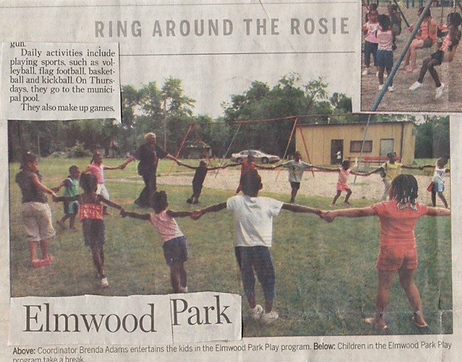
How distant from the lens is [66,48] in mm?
1163

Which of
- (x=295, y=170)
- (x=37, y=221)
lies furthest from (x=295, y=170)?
(x=37, y=221)

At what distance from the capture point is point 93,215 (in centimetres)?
119

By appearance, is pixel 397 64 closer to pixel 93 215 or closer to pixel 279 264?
pixel 279 264

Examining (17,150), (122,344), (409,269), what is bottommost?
(122,344)

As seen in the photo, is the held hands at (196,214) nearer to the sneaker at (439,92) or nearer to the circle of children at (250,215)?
the circle of children at (250,215)

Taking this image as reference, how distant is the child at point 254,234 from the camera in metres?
1.18

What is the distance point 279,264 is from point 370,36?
46 centimetres

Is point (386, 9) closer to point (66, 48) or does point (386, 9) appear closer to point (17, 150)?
point (66, 48)

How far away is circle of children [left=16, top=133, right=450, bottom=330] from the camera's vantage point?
46.6 inches

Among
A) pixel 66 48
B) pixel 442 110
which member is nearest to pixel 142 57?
pixel 66 48

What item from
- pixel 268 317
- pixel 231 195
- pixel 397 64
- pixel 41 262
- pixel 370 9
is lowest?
pixel 268 317

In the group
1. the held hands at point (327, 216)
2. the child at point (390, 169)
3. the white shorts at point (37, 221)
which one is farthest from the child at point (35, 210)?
the child at point (390, 169)

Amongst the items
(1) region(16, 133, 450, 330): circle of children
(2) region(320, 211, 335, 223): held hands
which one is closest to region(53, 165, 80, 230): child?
(1) region(16, 133, 450, 330): circle of children

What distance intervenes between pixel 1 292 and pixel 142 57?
511 mm
